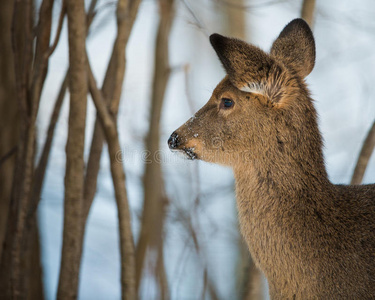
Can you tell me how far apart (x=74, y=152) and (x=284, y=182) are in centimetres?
142

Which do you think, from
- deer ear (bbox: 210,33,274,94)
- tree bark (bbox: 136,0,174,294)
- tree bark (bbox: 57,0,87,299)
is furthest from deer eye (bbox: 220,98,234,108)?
tree bark (bbox: 136,0,174,294)

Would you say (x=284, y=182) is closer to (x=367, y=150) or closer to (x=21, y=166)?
(x=367, y=150)

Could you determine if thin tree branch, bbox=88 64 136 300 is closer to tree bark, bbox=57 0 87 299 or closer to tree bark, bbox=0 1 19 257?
tree bark, bbox=57 0 87 299

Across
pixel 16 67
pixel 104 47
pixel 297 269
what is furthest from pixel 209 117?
pixel 104 47

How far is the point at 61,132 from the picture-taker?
7375mm

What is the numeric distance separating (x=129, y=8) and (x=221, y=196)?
3.12 metres

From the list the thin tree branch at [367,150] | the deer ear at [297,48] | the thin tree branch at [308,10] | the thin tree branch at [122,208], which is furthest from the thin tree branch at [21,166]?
the thin tree branch at [367,150]

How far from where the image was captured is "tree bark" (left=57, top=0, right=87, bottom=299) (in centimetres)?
369

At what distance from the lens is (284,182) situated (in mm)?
3438

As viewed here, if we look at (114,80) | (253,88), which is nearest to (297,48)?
(253,88)

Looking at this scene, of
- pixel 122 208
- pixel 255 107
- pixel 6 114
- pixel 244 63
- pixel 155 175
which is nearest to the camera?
pixel 244 63

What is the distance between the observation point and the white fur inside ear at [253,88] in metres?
3.48

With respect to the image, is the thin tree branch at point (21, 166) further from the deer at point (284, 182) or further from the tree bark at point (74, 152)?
the deer at point (284, 182)

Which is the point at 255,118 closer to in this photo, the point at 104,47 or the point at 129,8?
the point at 129,8
